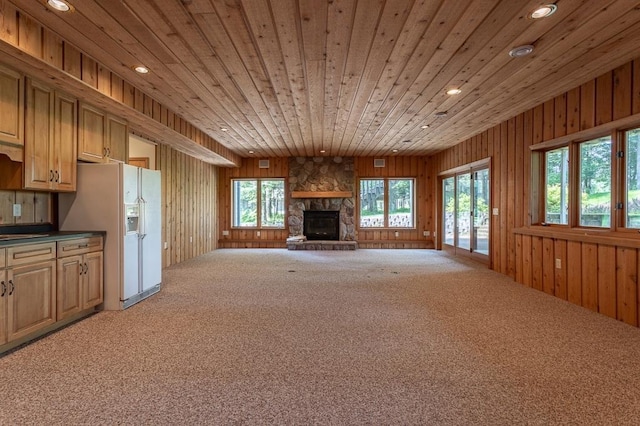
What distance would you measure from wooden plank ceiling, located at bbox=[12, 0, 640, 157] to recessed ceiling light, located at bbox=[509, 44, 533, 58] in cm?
7

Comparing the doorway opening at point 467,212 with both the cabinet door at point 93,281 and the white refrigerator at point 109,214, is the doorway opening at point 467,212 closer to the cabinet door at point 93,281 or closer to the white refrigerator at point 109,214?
the white refrigerator at point 109,214

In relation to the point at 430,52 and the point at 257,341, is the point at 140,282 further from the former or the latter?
the point at 430,52

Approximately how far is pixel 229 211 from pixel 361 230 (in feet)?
12.4

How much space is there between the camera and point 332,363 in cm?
244

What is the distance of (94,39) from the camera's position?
277 cm

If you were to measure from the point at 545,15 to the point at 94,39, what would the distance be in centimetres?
355

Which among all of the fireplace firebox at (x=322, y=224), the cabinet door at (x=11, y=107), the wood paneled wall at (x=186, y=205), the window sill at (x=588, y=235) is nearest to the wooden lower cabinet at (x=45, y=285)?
the cabinet door at (x=11, y=107)

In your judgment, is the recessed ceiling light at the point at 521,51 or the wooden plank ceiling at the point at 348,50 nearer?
the wooden plank ceiling at the point at 348,50

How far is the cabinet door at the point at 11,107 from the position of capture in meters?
2.69

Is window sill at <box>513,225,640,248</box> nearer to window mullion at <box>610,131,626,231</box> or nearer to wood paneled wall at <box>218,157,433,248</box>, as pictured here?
window mullion at <box>610,131,626,231</box>

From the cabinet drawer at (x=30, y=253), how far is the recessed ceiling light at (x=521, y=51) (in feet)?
14.8

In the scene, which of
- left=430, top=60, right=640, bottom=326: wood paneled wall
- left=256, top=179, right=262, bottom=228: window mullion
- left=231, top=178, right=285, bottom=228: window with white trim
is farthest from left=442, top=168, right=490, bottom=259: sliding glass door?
left=256, top=179, right=262, bottom=228: window mullion

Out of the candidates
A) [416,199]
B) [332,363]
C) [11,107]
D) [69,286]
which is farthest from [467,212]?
[11,107]

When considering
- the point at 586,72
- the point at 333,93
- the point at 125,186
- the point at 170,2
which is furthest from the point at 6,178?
the point at 586,72
